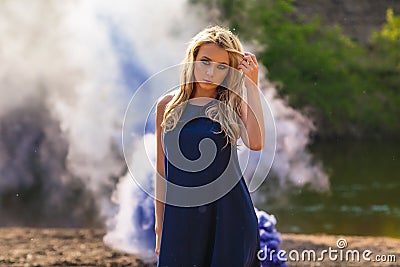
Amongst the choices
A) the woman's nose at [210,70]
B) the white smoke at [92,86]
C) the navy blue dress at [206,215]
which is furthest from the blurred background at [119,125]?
the woman's nose at [210,70]

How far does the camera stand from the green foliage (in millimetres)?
19205

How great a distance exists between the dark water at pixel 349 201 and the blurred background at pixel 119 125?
0.9 inches

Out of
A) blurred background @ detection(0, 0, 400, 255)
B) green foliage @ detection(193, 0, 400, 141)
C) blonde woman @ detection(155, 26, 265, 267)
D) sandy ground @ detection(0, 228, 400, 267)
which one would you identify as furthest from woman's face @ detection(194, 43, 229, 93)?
green foliage @ detection(193, 0, 400, 141)

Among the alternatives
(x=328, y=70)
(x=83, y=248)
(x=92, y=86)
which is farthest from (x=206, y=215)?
(x=328, y=70)

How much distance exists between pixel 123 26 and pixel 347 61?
16.6m

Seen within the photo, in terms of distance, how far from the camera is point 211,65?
189cm

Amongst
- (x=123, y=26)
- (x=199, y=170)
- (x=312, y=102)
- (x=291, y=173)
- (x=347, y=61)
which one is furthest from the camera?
(x=347, y=61)

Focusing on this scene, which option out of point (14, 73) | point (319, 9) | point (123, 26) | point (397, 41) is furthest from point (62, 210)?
point (319, 9)

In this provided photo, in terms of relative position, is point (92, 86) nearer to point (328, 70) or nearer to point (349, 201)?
point (349, 201)

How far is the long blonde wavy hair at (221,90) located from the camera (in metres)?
1.89

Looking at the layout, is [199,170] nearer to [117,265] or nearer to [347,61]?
[117,265]

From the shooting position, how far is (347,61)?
22.6 metres

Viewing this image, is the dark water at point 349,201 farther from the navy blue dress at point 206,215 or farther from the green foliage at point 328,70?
the navy blue dress at point 206,215

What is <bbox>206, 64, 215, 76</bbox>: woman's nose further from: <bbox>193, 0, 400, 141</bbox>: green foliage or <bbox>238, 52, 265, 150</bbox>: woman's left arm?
<bbox>193, 0, 400, 141</bbox>: green foliage
